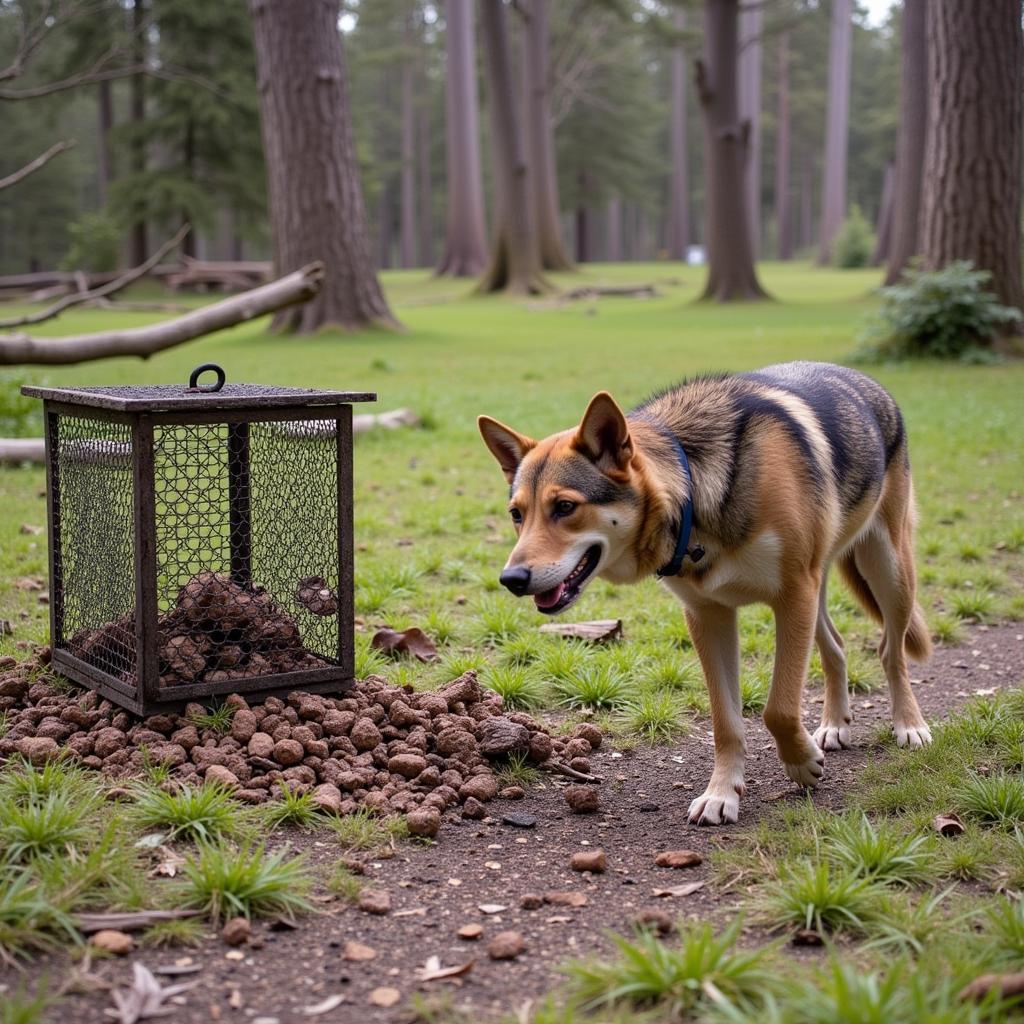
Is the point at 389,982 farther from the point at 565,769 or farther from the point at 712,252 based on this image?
the point at 712,252

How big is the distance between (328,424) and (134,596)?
3.30ft

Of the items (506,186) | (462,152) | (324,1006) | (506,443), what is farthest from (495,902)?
(462,152)

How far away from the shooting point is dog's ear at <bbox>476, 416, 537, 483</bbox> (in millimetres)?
4312

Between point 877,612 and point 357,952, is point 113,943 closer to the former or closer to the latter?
point 357,952

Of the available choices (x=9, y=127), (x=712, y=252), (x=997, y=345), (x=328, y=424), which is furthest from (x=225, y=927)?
(x=9, y=127)

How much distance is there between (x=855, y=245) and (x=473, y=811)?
49.6 m

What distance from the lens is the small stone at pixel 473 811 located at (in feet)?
13.8

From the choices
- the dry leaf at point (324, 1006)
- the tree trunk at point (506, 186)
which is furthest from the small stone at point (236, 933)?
the tree trunk at point (506, 186)

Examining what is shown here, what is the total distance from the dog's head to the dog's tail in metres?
1.56

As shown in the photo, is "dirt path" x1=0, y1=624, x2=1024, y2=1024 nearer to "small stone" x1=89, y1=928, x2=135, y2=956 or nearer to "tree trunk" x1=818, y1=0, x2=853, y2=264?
"small stone" x1=89, y1=928, x2=135, y2=956

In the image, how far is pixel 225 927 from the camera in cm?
319

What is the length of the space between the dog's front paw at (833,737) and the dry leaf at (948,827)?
1089 millimetres

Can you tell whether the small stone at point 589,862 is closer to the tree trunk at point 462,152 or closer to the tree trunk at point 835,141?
the tree trunk at point 462,152

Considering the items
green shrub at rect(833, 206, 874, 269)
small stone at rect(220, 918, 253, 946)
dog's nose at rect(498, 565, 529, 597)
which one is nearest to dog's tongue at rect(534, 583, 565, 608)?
dog's nose at rect(498, 565, 529, 597)
